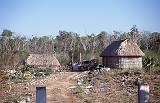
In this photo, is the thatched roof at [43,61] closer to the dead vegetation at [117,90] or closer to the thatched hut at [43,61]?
the thatched hut at [43,61]

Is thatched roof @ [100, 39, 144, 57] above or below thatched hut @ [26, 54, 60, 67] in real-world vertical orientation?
above

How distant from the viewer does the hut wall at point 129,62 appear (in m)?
31.6

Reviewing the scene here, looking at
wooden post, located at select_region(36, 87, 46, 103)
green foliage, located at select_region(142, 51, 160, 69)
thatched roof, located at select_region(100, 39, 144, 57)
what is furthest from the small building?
wooden post, located at select_region(36, 87, 46, 103)

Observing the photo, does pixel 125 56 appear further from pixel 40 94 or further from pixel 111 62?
pixel 40 94

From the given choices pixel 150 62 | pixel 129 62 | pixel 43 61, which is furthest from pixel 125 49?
pixel 43 61

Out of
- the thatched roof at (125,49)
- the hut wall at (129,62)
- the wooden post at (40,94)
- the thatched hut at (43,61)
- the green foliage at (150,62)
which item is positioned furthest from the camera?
the thatched hut at (43,61)

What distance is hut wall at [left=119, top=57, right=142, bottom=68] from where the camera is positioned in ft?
104

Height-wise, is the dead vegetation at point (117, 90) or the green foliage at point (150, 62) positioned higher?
the green foliage at point (150, 62)

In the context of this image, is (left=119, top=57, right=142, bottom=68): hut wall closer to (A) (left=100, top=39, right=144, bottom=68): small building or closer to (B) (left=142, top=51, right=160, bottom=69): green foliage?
(A) (left=100, top=39, right=144, bottom=68): small building

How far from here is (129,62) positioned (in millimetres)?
31812

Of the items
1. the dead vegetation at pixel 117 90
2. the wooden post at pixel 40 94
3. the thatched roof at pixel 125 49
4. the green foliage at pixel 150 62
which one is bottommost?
the dead vegetation at pixel 117 90

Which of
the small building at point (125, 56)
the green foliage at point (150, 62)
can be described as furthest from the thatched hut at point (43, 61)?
the green foliage at point (150, 62)

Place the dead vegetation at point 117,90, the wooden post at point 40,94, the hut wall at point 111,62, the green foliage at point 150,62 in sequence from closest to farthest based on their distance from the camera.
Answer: the wooden post at point 40,94 < the dead vegetation at point 117,90 < the green foliage at point 150,62 < the hut wall at point 111,62

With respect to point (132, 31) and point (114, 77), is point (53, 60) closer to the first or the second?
point (114, 77)
